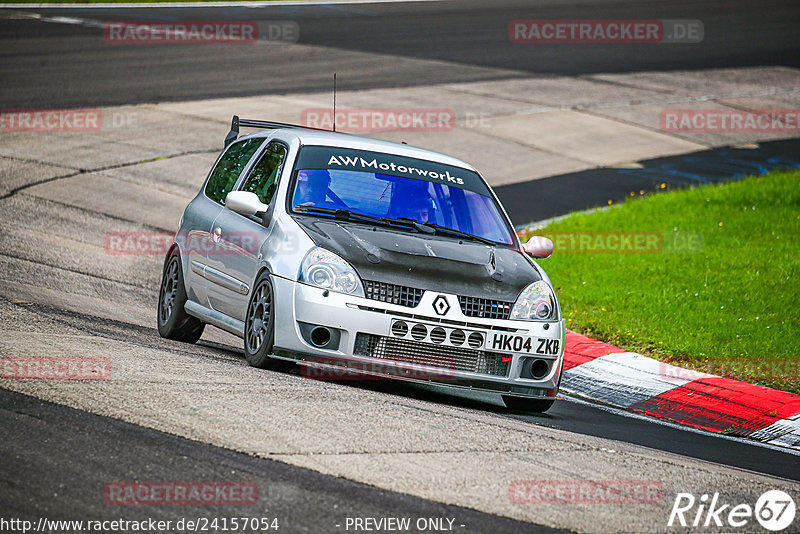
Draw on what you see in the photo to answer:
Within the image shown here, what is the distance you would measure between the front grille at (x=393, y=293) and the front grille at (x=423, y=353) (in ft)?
0.78

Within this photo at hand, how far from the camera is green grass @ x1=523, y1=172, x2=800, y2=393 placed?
10.1 meters

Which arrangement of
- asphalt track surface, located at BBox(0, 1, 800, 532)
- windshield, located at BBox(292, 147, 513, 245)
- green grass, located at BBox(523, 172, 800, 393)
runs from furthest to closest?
green grass, located at BBox(523, 172, 800, 393), windshield, located at BBox(292, 147, 513, 245), asphalt track surface, located at BBox(0, 1, 800, 532)

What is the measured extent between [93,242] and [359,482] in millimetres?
8413

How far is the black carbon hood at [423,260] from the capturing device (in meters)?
7.41

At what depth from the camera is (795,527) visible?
5289 millimetres

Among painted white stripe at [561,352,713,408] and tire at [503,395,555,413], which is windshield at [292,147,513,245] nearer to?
tire at [503,395,555,413]

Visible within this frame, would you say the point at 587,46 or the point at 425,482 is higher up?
the point at 587,46

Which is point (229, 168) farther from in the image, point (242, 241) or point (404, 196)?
point (404, 196)

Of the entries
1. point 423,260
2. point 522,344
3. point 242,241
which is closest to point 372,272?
point 423,260

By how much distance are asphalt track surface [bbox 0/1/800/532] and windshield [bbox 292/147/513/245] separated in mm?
1275

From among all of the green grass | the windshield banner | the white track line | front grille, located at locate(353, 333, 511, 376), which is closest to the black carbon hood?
front grille, located at locate(353, 333, 511, 376)

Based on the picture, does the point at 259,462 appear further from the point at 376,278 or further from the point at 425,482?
the point at 376,278

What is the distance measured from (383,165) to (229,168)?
154 centimetres

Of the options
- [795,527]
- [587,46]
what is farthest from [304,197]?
[587,46]
